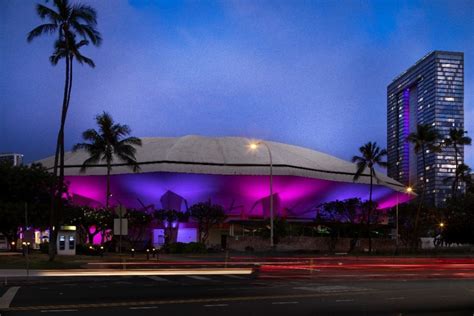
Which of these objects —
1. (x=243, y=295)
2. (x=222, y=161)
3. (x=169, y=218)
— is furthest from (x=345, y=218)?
(x=243, y=295)

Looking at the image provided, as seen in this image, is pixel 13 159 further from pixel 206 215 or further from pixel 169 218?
pixel 206 215

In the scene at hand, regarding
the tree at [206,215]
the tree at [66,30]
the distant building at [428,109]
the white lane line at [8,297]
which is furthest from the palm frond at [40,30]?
the distant building at [428,109]

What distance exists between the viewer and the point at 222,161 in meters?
85.3

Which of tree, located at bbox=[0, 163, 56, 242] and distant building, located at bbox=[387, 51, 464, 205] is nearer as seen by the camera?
tree, located at bbox=[0, 163, 56, 242]

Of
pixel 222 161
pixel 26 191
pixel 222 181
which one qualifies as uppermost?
pixel 222 161

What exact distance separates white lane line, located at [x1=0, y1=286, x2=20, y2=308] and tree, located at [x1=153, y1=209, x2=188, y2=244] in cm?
4874

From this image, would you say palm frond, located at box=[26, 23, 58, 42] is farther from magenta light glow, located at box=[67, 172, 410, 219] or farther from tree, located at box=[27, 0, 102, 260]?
magenta light glow, located at box=[67, 172, 410, 219]

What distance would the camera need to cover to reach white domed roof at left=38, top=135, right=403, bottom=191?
81125 millimetres

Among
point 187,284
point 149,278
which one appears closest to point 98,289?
point 187,284

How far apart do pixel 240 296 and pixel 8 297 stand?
6.51 meters

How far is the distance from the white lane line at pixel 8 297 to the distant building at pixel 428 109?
119760 mm

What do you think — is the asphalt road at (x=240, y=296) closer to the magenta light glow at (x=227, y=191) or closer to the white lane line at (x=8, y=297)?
the white lane line at (x=8, y=297)

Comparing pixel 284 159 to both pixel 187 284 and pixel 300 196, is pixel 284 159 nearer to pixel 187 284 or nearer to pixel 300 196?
pixel 300 196

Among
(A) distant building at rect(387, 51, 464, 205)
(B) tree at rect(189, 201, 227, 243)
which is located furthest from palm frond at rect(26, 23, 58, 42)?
(A) distant building at rect(387, 51, 464, 205)
